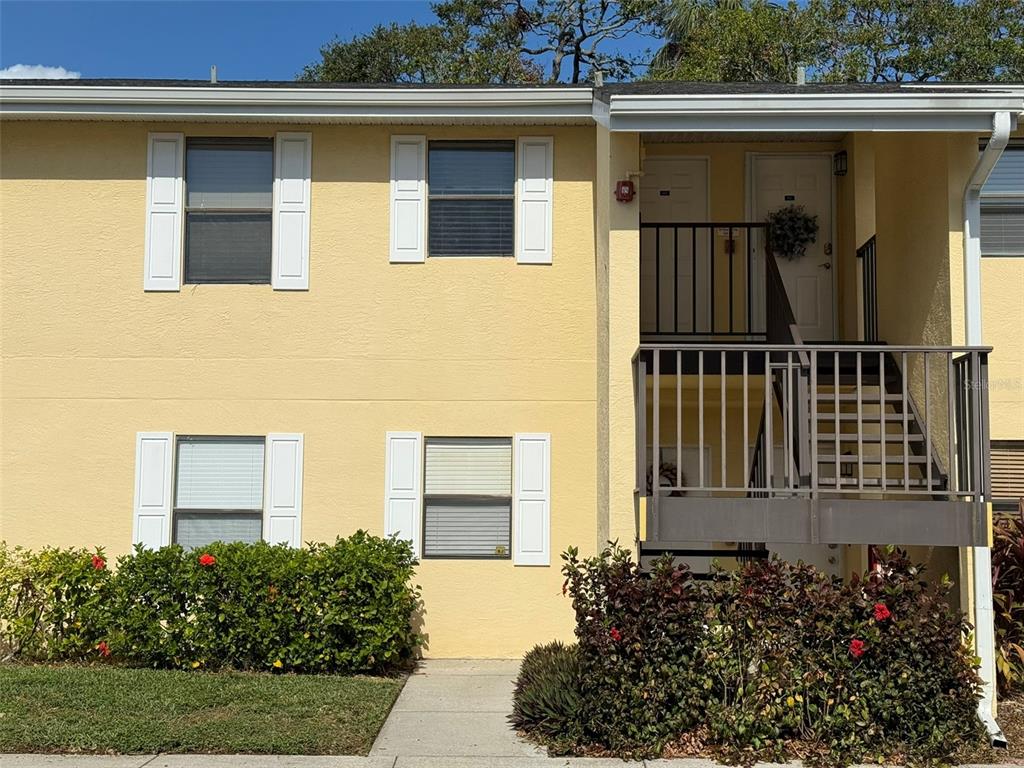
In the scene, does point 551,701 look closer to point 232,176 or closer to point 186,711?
point 186,711

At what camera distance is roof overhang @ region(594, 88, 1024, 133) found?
767 centimetres

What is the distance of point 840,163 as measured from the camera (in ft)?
36.2

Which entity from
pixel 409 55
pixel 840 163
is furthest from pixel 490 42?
pixel 840 163

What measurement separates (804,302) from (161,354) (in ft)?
21.8

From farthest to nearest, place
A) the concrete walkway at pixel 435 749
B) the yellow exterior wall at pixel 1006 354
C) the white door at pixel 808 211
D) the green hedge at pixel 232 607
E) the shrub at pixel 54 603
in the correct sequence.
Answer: the white door at pixel 808 211, the yellow exterior wall at pixel 1006 354, the shrub at pixel 54 603, the green hedge at pixel 232 607, the concrete walkway at pixel 435 749

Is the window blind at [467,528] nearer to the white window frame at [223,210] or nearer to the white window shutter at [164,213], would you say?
the white window frame at [223,210]

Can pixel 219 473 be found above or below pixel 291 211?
below

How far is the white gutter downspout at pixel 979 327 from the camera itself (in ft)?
24.4

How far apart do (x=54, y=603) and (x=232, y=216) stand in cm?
389

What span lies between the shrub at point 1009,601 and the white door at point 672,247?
3.87 metres

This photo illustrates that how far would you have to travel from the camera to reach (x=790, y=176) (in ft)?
36.7

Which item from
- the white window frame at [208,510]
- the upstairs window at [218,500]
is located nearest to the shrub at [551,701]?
the white window frame at [208,510]

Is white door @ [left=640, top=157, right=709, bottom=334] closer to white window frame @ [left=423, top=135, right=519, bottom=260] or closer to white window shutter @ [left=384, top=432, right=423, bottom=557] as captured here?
white window frame @ [left=423, top=135, right=519, bottom=260]

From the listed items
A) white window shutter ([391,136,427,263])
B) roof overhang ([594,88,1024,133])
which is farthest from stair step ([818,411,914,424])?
white window shutter ([391,136,427,263])
